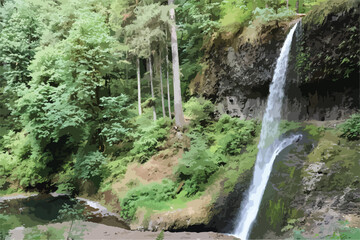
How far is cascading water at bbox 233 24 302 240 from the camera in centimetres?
862

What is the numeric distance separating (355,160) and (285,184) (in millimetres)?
2015

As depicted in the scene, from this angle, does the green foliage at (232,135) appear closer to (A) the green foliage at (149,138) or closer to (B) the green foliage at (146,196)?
(B) the green foliage at (146,196)

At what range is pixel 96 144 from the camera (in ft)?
50.1

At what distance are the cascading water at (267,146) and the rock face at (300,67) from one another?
1.19 feet

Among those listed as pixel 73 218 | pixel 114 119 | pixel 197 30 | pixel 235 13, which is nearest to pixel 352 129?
pixel 73 218

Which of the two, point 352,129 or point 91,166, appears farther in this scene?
point 91,166

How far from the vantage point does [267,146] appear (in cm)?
1063

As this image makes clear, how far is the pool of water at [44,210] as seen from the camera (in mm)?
10659

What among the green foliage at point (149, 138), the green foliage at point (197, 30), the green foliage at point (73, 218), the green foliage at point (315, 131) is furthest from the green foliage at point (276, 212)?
the green foliage at point (197, 30)

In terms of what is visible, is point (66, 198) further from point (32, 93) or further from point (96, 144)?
point (32, 93)

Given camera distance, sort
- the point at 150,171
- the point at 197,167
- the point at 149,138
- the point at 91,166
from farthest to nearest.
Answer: the point at 91,166 < the point at 149,138 < the point at 150,171 < the point at 197,167

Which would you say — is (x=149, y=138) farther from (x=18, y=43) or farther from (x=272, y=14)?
(x=18, y=43)

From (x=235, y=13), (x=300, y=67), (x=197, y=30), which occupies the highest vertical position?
(x=235, y=13)

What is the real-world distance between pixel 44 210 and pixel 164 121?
7207 millimetres
